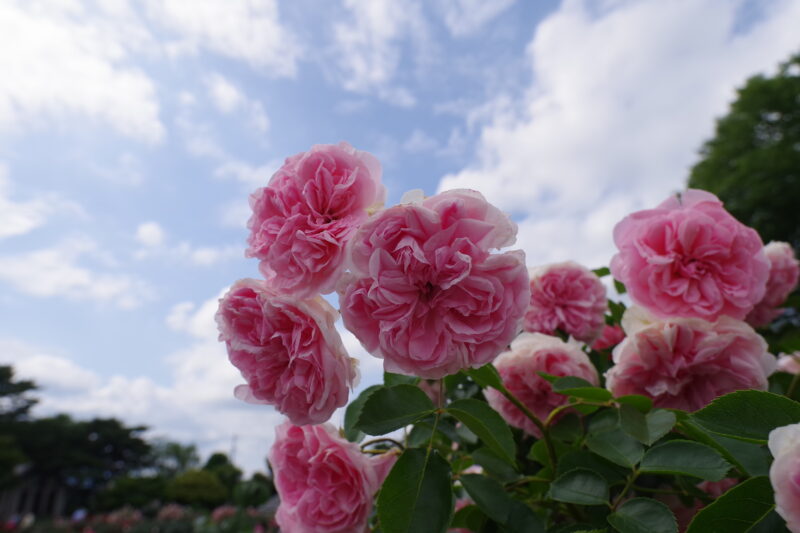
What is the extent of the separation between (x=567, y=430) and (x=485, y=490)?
25 centimetres

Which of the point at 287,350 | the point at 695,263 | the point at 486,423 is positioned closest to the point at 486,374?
the point at 486,423

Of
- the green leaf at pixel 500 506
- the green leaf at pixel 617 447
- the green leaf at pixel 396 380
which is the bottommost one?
the green leaf at pixel 500 506

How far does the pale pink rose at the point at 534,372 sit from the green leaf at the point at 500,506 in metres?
0.26

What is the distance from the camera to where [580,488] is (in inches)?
31.3

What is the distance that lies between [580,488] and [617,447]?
10 centimetres

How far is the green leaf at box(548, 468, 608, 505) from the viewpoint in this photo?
773mm

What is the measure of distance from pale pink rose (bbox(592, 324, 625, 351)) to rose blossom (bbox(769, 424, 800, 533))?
3.17ft

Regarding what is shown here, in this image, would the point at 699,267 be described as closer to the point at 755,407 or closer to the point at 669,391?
the point at 669,391

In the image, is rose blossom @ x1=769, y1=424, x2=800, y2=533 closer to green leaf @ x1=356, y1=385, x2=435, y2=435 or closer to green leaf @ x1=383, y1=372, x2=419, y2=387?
green leaf @ x1=356, y1=385, x2=435, y2=435

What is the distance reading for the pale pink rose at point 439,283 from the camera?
0.65 meters

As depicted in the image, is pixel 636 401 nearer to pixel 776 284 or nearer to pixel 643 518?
pixel 643 518

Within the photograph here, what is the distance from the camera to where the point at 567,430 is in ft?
A: 3.29

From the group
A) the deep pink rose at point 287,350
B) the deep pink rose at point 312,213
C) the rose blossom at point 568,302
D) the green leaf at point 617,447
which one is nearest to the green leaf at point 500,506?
the green leaf at point 617,447

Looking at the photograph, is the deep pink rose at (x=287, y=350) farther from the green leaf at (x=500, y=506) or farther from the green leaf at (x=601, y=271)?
the green leaf at (x=601, y=271)
